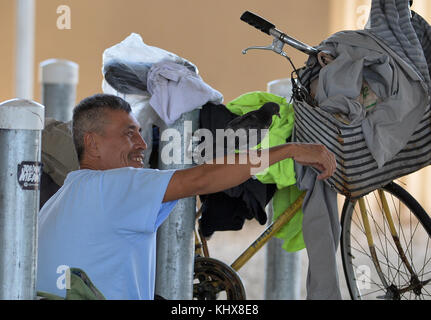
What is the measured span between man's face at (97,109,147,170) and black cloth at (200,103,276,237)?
0.59 metres

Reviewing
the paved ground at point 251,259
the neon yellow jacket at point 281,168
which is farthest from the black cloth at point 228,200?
the paved ground at point 251,259

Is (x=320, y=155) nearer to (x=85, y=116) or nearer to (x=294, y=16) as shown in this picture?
(x=85, y=116)

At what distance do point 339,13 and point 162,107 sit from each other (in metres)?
4.44


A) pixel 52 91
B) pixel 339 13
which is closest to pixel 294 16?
pixel 339 13

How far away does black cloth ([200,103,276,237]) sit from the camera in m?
2.99

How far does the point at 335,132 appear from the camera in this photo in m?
2.71

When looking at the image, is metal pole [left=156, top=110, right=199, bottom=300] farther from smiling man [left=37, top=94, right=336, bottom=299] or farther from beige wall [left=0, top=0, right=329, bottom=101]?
beige wall [left=0, top=0, right=329, bottom=101]

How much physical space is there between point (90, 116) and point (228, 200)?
88 cm

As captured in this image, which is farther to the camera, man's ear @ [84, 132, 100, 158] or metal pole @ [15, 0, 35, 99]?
metal pole @ [15, 0, 35, 99]

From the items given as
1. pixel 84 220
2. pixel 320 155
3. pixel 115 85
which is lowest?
pixel 84 220

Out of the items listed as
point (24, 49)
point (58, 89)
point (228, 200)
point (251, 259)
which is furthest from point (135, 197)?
point (24, 49)

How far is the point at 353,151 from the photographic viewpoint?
2.72 m

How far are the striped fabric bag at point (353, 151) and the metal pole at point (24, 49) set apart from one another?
13.7 ft

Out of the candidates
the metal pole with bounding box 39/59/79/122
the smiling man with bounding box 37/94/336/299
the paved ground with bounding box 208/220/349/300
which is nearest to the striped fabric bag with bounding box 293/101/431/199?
the smiling man with bounding box 37/94/336/299
